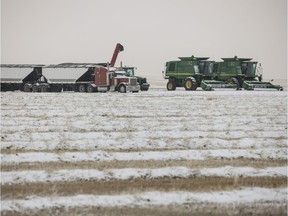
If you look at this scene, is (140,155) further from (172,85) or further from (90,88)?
(172,85)

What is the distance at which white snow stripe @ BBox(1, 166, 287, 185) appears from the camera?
6359 millimetres

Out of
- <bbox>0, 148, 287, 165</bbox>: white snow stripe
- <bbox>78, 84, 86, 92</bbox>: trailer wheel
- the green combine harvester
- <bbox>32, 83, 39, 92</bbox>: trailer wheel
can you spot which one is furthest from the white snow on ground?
the green combine harvester

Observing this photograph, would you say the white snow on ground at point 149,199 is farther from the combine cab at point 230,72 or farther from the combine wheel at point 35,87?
the combine cab at point 230,72

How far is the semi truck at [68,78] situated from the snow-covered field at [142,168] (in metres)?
21.6

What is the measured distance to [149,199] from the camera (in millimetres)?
5387

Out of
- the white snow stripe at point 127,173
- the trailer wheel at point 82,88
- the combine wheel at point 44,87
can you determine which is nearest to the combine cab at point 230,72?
the trailer wheel at point 82,88

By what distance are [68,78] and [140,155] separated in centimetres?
2861

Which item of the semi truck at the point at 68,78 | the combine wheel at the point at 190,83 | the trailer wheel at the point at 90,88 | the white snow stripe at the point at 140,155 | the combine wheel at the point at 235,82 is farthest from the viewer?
the combine wheel at the point at 235,82

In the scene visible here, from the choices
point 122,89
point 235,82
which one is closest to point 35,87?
point 122,89

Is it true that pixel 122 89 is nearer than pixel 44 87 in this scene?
Yes

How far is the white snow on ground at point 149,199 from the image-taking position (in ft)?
16.8

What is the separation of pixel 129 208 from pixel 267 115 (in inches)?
489

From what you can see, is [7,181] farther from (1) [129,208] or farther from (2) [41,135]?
(2) [41,135]

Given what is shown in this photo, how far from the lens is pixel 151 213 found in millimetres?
4855
